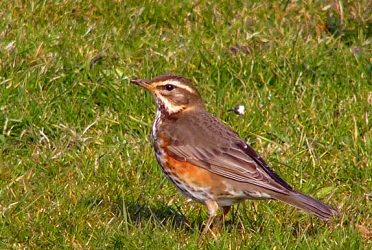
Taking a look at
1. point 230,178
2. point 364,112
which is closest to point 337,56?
point 364,112

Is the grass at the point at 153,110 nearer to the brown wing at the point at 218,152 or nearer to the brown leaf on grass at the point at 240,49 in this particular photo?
the brown leaf on grass at the point at 240,49

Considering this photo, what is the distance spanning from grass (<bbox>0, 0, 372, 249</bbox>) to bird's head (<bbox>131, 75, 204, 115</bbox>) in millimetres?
639

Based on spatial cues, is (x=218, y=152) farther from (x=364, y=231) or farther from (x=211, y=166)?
(x=364, y=231)

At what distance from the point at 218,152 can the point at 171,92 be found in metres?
0.69

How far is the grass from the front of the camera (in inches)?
315

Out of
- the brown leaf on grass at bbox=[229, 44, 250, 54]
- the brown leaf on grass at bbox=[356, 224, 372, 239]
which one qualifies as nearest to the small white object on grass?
the brown leaf on grass at bbox=[229, 44, 250, 54]

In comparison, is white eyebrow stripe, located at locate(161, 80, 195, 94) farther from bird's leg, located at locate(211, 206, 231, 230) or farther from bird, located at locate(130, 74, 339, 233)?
bird's leg, located at locate(211, 206, 231, 230)

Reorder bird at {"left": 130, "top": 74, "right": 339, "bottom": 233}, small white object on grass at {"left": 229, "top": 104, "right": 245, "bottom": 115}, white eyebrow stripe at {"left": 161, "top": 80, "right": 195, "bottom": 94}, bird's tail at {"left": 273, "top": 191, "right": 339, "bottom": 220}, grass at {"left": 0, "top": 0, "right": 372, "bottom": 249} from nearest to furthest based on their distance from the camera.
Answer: bird's tail at {"left": 273, "top": 191, "right": 339, "bottom": 220} < bird at {"left": 130, "top": 74, "right": 339, "bottom": 233} < grass at {"left": 0, "top": 0, "right": 372, "bottom": 249} < white eyebrow stripe at {"left": 161, "top": 80, "right": 195, "bottom": 94} < small white object on grass at {"left": 229, "top": 104, "right": 245, "bottom": 115}

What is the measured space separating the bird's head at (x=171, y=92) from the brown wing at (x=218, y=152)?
0.52ft

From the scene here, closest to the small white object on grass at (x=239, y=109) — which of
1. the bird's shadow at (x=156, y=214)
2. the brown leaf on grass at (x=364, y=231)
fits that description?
the bird's shadow at (x=156, y=214)

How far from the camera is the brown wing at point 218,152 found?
7970 millimetres

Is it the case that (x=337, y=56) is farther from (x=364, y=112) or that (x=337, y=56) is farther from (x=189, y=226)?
(x=189, y=226)

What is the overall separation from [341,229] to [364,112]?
2333 mm

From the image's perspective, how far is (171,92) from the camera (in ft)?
28.2
